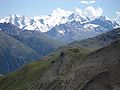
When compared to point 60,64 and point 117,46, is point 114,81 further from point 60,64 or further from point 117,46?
point 60,64

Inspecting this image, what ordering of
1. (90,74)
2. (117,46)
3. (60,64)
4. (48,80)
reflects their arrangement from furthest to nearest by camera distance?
(60,64) < (48,80) < (117,46) < (90,74)

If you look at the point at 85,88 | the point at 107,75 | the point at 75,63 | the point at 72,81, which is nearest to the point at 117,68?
the point at 107,75

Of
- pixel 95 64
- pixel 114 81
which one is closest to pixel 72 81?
pixel 95 64

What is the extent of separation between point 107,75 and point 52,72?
59.2 metres

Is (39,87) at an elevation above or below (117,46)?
below

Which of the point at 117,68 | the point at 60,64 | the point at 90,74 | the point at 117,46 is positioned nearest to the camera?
the point at 117,68

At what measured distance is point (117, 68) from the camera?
112750 millimetres

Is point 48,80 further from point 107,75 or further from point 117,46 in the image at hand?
point 107,75

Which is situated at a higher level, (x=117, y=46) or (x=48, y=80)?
(x=117, y=46)

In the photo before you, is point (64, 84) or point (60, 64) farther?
point (60, 64)

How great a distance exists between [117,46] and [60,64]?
132 ft

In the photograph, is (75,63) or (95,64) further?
(75,63)

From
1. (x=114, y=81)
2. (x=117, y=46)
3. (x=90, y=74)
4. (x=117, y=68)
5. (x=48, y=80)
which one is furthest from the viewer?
(x=48, y=80)

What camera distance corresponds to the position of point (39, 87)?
15525cm
